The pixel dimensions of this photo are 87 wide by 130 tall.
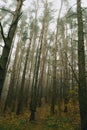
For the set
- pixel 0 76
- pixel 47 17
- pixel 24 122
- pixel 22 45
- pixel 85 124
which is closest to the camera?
pixel 0 76

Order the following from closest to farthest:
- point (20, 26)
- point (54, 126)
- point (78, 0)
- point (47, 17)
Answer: point (78, 0) → point (54, 126) → point (47, 17) → point (20, 26)

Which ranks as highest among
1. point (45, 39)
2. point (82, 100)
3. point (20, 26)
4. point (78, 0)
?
point (20, 26)

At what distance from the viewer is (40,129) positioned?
10.1m

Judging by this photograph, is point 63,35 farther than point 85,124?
Yes

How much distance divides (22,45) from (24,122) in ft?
51.8

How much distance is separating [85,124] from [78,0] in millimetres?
4751

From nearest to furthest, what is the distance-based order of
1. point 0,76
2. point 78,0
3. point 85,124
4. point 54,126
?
point 0,76, point 85,124, point 78,0, point 54,126

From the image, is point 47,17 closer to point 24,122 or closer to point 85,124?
point 24,122

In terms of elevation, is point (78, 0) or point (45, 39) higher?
point (45, 39)

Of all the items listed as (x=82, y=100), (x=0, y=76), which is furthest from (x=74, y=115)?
(x=0, y=76)

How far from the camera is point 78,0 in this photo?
684 centimetres

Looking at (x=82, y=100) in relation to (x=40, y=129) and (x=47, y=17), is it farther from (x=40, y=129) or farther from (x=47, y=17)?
(x=47, y=17)

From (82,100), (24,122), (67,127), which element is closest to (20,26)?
(24,122)

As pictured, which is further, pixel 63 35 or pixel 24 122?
pixel 63 35
